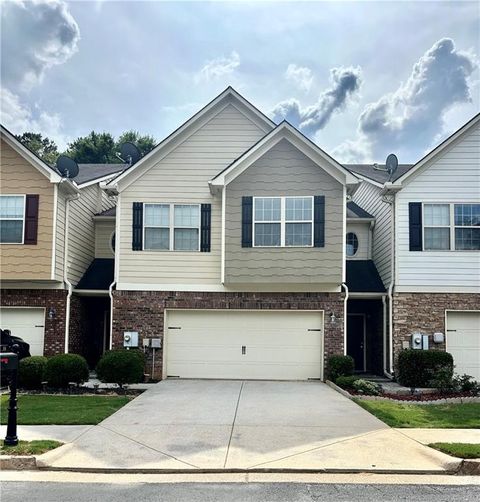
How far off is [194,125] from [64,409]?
9216 millimetres

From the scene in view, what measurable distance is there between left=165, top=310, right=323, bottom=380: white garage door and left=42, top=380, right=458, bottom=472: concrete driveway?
3.26 meters

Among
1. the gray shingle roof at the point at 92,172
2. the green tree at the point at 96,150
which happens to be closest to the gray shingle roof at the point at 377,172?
the gray shingle roof at the point at 92,172

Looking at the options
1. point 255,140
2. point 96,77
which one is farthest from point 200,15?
point 96,77

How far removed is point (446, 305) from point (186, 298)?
7607 mm

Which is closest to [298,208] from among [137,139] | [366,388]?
[366,388]

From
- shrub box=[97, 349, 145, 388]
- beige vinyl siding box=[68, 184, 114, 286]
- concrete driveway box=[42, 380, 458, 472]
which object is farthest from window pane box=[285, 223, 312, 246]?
beige vinyl siding box=[68, 184, 114, 286]

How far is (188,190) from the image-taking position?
1614 centimetres

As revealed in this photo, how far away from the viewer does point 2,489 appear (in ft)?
20.2

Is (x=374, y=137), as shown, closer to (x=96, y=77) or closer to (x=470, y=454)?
(x=96, y=77)

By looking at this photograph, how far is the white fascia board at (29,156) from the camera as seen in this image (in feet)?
51.0

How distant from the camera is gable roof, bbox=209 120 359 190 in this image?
1517 cm

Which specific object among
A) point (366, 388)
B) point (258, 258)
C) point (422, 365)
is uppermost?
point (258, 258)

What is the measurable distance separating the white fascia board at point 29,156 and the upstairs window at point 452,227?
10981mm

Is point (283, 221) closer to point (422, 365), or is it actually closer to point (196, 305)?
point (196, 305)
